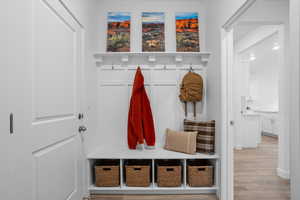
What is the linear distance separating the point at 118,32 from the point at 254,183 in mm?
2809

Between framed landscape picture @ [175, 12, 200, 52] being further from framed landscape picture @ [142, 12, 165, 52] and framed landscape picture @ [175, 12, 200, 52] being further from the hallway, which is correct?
the hallway

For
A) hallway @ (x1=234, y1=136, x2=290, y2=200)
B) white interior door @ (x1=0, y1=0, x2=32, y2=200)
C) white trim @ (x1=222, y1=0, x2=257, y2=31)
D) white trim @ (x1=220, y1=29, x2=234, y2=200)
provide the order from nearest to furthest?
1. white interior door @ (x1=0, y1=0, x2=32, y2=200)
2. white trim @ (x1=222, y1=0, x2=257, y2=31)
3. white trim @ (x1=220, y1=29, x2=234, y2=200)
4. hallway @ (x1=234, y1=136, x2=290, y2=200)

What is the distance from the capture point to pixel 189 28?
264cm

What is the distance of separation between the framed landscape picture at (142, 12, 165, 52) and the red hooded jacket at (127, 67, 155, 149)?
0.43 metres

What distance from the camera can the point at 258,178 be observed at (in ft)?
8.98

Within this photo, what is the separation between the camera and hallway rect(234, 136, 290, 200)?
2.29 meters

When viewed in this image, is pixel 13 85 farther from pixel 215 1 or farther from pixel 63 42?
pixel 215 1

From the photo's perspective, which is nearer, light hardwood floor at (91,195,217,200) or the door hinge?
the door hinge

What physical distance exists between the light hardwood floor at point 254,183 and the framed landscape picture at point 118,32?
6.34 feet

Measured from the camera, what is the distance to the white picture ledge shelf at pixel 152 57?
2503 millimetres

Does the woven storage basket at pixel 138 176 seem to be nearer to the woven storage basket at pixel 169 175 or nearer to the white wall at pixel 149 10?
the woven storage basket at pixel 169 175

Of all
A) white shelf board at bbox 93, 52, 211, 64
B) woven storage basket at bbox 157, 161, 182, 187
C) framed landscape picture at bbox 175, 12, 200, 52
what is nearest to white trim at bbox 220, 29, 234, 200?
white shelf board at bbox 93, 52, 211, 64

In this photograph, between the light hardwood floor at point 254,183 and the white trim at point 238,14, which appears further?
the light hardwood floor at point 254,183

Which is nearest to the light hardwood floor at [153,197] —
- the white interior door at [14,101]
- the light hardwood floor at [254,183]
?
the light hardwood floor at [254,183]
